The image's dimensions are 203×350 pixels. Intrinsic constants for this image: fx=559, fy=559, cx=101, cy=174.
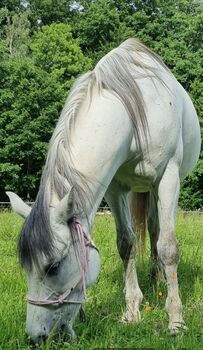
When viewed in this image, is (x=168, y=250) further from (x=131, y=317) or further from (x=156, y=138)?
(x=156, y=138)

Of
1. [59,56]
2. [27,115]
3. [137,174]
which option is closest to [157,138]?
[137,174]

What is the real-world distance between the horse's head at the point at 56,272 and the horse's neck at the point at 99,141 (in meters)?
0.31

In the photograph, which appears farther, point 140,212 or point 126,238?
point 140,212

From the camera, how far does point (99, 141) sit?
3.79m

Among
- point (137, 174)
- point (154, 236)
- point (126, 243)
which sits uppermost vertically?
point (137, 174)

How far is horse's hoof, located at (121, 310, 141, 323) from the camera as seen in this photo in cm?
432

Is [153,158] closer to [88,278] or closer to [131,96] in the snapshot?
[131,96]

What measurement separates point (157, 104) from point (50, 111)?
2897 centimetres

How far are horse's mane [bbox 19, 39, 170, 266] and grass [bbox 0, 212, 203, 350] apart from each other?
601mm

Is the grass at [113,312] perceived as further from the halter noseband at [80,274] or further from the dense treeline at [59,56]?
the dense treeline at [59,56]

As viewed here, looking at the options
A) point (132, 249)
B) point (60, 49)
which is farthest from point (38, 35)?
point (132, 249)

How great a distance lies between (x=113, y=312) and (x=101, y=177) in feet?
4.48

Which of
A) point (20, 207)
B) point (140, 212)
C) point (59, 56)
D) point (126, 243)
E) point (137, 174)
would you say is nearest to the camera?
point (20, 207)

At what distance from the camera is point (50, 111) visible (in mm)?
33000
